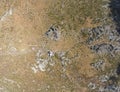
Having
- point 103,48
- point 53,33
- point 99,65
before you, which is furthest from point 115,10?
point 53,33

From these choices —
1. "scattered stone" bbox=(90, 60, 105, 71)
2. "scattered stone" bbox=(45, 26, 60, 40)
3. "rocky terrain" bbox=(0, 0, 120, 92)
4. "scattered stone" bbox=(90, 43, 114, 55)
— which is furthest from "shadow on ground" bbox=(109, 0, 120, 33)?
"scattered stone" bbox=(45, 26, 60, 40)

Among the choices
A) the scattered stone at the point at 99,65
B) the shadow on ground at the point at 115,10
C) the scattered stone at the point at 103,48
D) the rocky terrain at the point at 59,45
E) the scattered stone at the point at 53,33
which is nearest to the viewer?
the rocky terrain at the point at 59,45

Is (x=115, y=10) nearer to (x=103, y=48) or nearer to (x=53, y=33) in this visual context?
(x=103, y=48)

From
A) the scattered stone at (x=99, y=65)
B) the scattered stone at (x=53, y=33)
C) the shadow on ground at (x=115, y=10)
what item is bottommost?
the scattered stone at (x=99, y=65)

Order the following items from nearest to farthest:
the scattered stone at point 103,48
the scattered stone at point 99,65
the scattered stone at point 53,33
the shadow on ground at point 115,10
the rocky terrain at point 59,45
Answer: the rocky terrain at point 59,45 < the scattered stone at point 99,65 < the scattered stone at point 103,48 < the shadow on ground at point 115,10 < the scattered stone at point 53,33

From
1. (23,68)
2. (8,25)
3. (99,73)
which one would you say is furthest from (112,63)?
(8,25)

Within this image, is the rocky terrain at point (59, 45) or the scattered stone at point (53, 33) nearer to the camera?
the rocky terrain at point (59, 45)

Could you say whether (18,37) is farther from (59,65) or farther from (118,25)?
(118,25)

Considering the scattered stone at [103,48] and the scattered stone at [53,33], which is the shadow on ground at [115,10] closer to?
the scattered stone at [103,48]

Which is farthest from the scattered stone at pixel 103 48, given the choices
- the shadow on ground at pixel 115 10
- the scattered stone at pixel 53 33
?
the scattered stone at pixel 53 33
